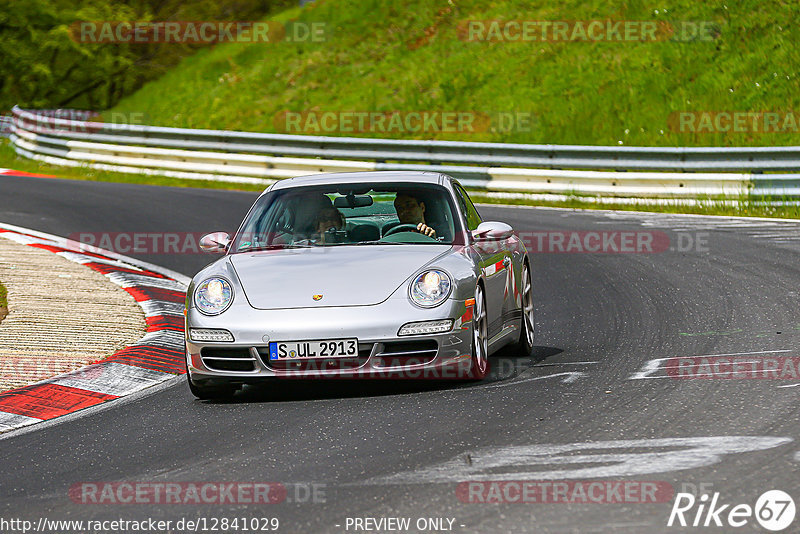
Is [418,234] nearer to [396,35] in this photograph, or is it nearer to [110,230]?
[110,230]

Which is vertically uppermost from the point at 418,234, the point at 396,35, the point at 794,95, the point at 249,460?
the point at 396,35

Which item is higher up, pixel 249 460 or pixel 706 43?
pixel 706 43

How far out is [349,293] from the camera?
24.0 feet

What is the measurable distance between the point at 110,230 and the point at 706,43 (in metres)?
14.0

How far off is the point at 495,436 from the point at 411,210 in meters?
2.80

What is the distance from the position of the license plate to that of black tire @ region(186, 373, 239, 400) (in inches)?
24.2

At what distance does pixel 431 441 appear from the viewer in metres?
5.96

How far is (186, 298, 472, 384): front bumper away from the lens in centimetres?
715

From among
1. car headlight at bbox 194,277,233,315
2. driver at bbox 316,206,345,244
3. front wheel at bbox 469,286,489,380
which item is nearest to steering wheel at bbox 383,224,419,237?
driver at bbox 316,206,345,244

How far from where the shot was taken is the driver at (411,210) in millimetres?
8438

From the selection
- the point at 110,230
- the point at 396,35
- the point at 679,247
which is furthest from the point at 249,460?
the point at 396,35

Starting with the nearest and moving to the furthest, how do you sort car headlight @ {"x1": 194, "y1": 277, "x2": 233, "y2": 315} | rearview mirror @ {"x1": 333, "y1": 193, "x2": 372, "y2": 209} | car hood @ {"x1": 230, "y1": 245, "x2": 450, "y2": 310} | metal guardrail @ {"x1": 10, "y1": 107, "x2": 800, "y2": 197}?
car hood @ {"x1": 230, "y1": 245, "x2": 450, "y2": 310} → car headlight @ {"x1": 194, "y1": 277, "x2": 233, "y2": 315} → rearview mirror @ {"x1": 333, "y1": 193, "x2": 372, "y2": 209} → metal guardrail @ {"x1": 10, "y1": 107, "x2": 800, "y2": 197}

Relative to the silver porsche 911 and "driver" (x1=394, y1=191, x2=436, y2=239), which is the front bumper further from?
"driver" (x1=394, y1=191, x2=436, y2=239)

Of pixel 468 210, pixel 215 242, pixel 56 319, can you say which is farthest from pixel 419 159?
pixel 215 242
